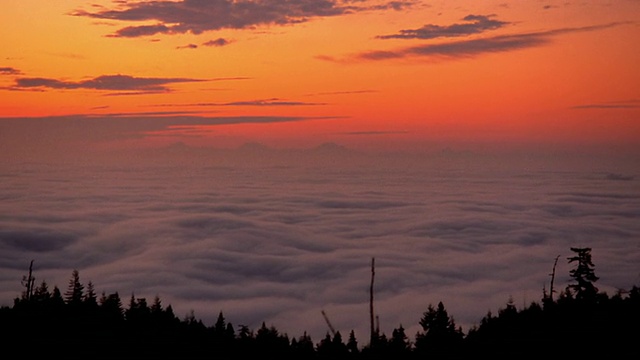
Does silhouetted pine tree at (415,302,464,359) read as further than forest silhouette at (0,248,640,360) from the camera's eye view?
Yes

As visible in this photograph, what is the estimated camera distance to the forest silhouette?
2866cm

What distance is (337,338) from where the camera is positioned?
1389 inches

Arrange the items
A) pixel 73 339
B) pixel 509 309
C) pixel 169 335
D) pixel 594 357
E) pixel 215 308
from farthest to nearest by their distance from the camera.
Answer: pixel 215 308
pixel 509 309
pixel 169 335
pixel 73 339
pixel 594 357

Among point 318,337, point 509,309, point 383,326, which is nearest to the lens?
point 509,309

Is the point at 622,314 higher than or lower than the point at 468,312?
lower

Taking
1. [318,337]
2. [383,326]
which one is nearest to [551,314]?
[318,337]

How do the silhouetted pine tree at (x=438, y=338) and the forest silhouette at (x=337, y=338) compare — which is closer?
the forest silhouette at (x=337, y=338)

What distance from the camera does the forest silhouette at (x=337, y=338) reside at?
28.7 meters

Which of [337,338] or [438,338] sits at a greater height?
[337,338]

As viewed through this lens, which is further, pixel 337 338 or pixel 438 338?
pixel 438 338

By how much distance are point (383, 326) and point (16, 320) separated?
5967 inches

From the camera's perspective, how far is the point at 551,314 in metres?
34.9

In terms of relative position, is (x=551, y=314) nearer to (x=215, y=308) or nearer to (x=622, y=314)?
(x=622, y=314)

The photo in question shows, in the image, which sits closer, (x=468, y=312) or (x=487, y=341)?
(x=487, y=341)
